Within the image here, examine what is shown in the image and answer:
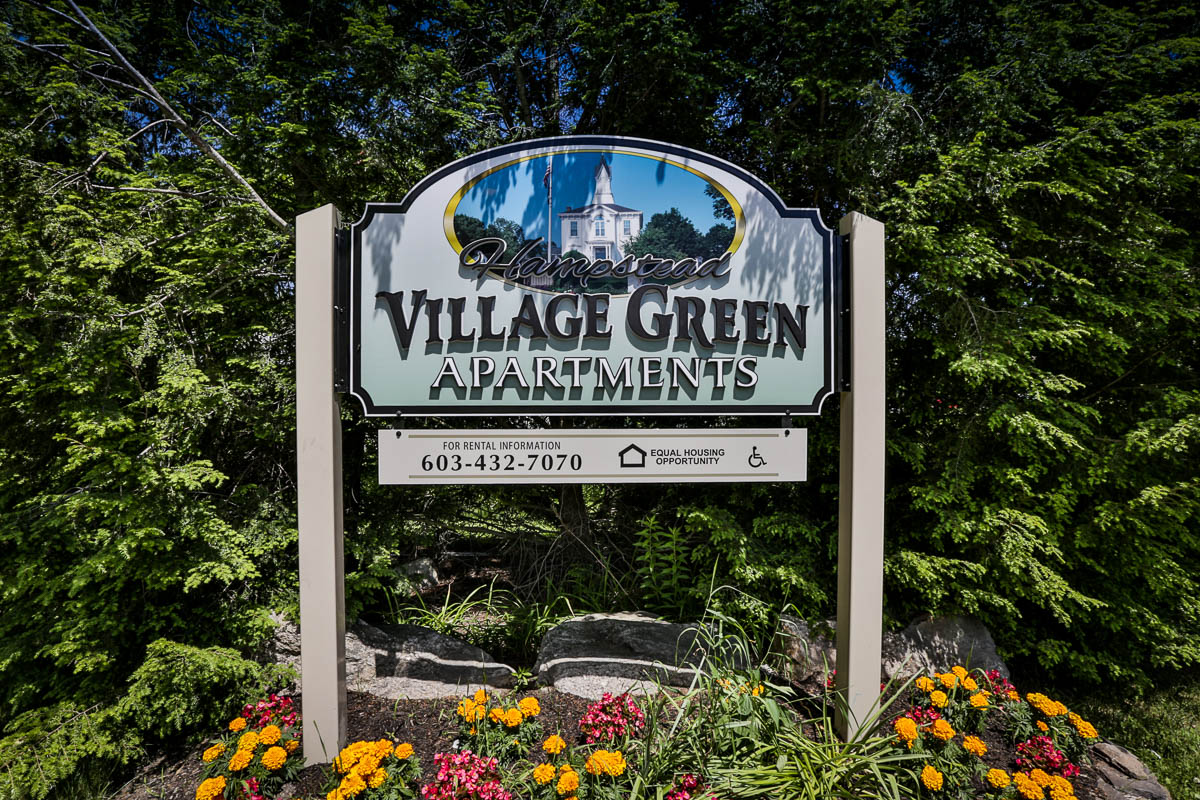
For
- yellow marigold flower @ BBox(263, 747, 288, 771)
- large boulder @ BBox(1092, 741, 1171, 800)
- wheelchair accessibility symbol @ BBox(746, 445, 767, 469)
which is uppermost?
wheelchair accessibility symbol @ BBox(746, 445, 767, 469)

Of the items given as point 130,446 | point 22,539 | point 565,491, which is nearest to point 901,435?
point 565,491

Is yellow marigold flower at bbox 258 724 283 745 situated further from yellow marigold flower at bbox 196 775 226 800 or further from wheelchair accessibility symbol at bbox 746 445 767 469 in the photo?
wheelchair accessibility symbol at bbox 746 445 767 469

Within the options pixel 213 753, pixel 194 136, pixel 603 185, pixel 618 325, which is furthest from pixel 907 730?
pixel 194 136

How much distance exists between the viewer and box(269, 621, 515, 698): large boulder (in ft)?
9.78

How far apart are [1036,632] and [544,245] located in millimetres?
4172

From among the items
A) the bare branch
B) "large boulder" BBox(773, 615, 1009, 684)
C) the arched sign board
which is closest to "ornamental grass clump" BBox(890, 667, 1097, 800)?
the arched sign board

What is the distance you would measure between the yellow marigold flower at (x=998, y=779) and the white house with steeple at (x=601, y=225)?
2.95 m

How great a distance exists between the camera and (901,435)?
343cm

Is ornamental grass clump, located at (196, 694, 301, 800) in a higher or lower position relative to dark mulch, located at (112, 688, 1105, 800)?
higher

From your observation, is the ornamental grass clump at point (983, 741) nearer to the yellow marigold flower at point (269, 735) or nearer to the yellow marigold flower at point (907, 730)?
the yellow marigold flower at point (907, 730)

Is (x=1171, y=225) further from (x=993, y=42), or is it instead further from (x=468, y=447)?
(x=468, y=447)

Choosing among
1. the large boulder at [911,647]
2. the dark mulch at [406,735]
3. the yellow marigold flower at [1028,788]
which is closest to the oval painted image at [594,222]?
the dark mulch at [406,735]

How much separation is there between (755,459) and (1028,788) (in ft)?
5.70

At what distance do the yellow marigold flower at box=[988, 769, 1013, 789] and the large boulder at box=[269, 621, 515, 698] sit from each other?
8.15 ft
